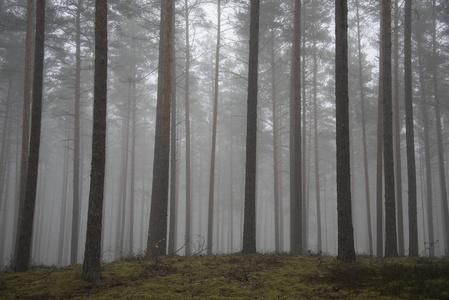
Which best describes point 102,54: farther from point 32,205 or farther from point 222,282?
point 222,282

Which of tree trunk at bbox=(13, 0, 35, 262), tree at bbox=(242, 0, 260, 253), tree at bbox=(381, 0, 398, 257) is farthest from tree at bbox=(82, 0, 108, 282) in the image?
tree at bbox=(381, 0, 398, 257)

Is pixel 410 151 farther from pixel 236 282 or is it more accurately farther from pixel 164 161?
pixel 236 282

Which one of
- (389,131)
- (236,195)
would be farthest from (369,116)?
(236,195)

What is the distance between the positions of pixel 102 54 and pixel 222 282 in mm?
6087

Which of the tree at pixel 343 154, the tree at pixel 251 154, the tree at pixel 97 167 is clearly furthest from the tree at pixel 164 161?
the tree at pixel 343 154

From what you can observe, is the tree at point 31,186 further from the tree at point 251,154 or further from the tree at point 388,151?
the tree at point 388,151

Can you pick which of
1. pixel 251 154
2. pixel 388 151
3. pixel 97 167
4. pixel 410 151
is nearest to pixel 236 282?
pixel 97 167

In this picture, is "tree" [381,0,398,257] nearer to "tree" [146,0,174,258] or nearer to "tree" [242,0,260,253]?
"tree" [242,0,260,253]

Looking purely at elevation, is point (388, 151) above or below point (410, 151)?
below

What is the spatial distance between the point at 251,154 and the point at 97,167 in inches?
206

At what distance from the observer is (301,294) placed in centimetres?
511

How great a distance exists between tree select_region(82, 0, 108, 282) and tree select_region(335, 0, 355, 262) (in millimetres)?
6273

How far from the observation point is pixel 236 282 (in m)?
6.09

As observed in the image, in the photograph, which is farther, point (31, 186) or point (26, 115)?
point (26, 115)
